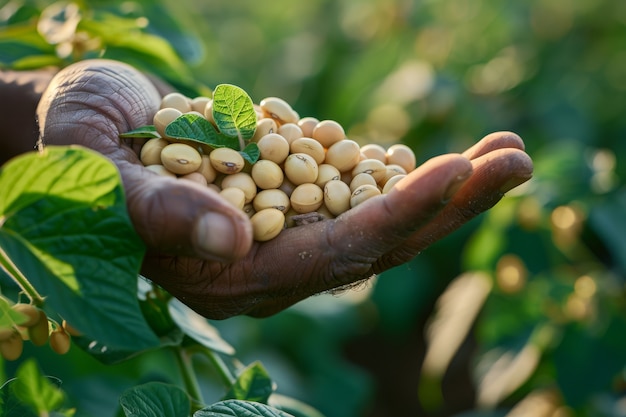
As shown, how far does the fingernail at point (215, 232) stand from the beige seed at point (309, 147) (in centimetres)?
25

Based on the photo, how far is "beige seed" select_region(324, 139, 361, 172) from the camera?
3.04ft

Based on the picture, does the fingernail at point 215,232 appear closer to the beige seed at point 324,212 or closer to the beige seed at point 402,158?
the beige seed at point 324,212

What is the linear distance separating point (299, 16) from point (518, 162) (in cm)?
284

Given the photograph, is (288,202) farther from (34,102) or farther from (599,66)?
(599,66)

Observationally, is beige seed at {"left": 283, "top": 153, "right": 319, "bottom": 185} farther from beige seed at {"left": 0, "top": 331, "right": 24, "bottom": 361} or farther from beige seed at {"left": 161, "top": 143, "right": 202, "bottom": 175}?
beige seed at {"left": 0, "top": 331, "right": 24, "bottom": 361}

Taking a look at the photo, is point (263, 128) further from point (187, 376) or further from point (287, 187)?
point (187, 376)

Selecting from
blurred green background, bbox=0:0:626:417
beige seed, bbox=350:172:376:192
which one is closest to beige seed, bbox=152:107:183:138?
beige seed, bbox=350:172:376:192

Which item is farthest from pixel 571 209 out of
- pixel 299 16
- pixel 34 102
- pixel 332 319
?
pixel 299 16

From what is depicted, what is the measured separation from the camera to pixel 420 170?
756 millimetres

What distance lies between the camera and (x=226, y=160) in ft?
2.77

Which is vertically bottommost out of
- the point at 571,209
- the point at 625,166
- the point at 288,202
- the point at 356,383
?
the point at 356,383

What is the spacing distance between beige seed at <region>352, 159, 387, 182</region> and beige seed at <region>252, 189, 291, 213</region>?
0.35 feet

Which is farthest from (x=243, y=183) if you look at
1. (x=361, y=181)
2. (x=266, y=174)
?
(x=361, y=181)

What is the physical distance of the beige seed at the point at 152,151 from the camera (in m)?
0.85
